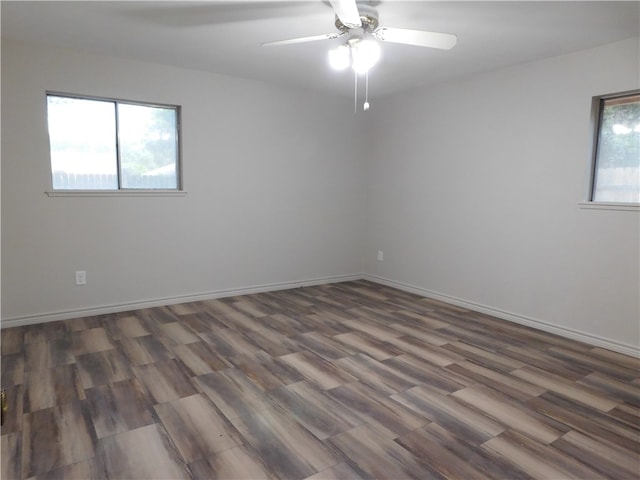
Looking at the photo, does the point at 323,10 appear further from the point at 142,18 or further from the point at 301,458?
the point at 301,458

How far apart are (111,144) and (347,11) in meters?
2.73

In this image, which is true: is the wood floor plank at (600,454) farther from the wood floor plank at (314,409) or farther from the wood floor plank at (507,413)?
the wood floor plank at (314,409)

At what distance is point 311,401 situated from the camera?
2367 mm

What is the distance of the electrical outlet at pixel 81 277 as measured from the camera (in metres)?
3.73

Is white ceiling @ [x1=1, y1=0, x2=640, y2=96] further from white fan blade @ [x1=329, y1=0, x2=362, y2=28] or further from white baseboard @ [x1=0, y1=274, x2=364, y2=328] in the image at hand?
white baseboard @ [x1=0, y1=274, x2=364, y2=328]

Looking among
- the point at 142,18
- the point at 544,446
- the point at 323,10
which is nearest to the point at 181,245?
the point at 142,18

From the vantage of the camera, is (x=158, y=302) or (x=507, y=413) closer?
(x=507, y=413)

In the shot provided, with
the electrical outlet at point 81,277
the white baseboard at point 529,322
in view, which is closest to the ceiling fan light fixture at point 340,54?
the white baseboard at point 529,322

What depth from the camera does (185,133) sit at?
163 inches

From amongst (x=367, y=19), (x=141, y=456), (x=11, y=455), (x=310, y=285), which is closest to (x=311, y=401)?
(x=141, y=456)

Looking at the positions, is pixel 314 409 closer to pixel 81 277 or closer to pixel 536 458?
pixel 536 458

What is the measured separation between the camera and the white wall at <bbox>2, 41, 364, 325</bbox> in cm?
344

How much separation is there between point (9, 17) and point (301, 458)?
3.42 m

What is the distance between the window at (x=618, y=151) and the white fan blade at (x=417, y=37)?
1.77m
